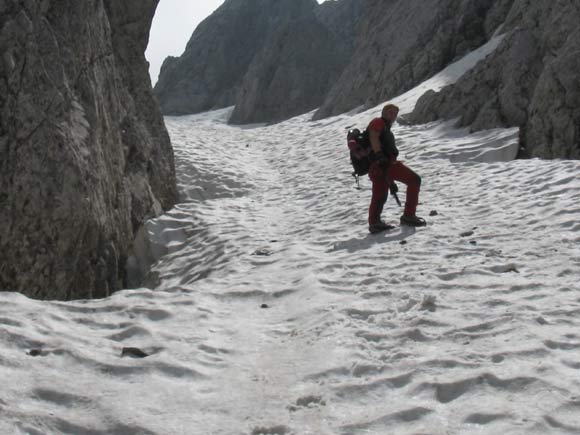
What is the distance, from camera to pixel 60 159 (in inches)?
328

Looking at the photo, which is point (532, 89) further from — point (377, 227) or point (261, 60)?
point (261, 60)

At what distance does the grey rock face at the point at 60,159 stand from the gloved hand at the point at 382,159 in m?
3.89

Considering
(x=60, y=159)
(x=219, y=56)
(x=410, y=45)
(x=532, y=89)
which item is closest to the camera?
(x=60, y=159)

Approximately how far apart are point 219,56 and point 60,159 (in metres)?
56.2

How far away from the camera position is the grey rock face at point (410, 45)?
88.5ft

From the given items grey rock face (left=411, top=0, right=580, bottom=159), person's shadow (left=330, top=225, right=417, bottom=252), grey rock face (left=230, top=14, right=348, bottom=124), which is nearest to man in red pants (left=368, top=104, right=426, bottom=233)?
person's shadow (left=330, top=225, right=417, bottom=252)

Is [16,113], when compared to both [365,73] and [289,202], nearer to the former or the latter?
[289,202]

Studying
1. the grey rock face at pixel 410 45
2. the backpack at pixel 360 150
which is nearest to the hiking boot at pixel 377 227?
the backpack at pixel 360 150

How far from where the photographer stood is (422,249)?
8.36m

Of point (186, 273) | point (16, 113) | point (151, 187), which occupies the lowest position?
point (186, 273)

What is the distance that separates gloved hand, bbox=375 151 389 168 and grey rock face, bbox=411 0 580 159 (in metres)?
5.64

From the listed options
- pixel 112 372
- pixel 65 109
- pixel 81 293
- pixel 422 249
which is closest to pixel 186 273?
pixel 81 293

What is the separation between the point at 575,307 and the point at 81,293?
5.74 metres

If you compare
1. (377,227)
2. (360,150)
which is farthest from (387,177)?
(377,227)
